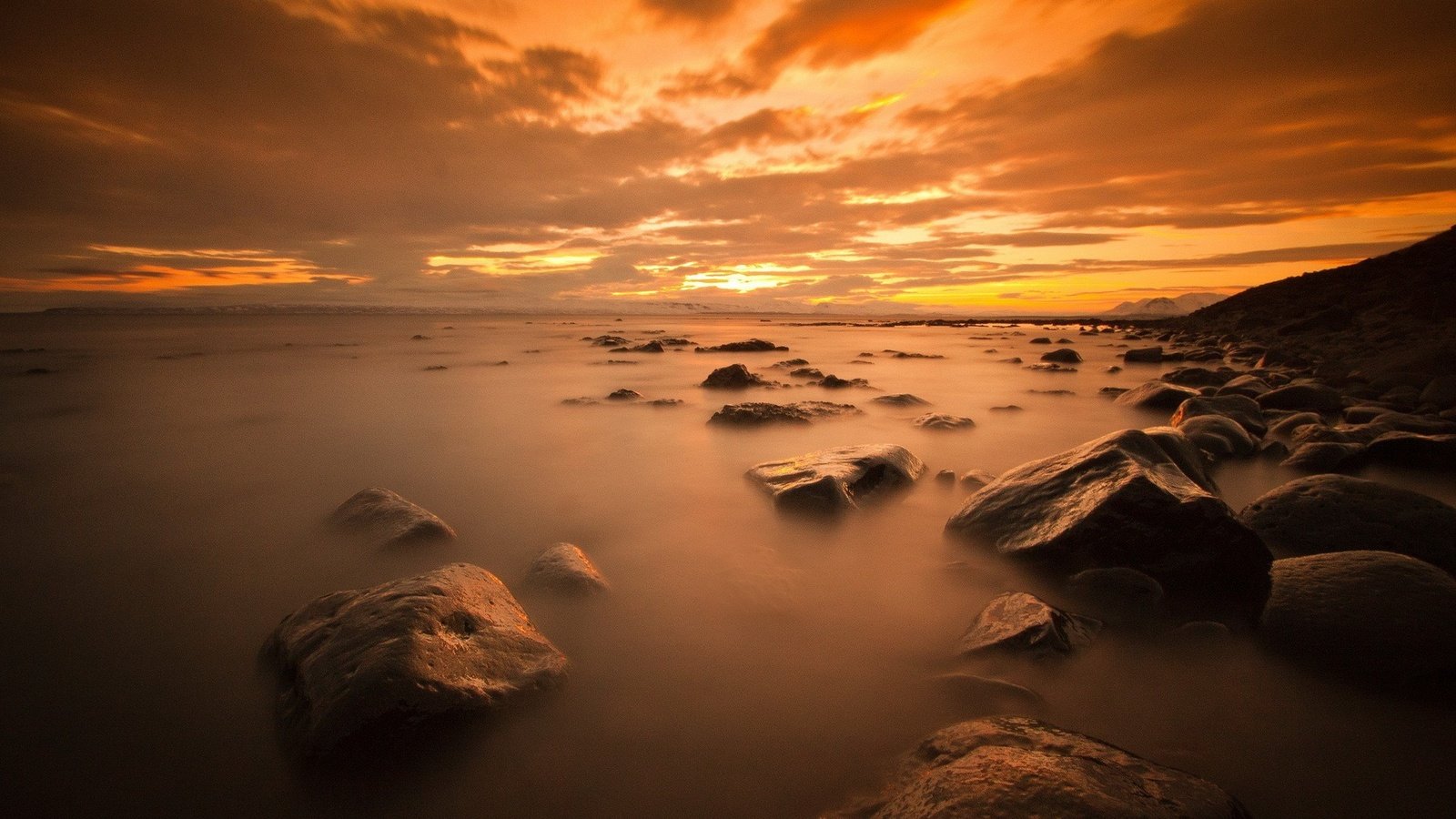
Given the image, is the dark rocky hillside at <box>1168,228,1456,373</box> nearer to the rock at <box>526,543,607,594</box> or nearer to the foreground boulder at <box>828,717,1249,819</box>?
the foreground boulder at <box>828,717,1249,819</box>

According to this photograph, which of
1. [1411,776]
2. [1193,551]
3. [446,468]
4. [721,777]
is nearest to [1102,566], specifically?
[1193,551]

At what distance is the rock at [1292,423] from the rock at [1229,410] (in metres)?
0.08

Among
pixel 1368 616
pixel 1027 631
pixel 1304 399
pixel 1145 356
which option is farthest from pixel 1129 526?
pixel 1145 356

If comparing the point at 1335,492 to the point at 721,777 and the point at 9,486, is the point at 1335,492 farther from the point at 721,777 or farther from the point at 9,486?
the point at 9,486

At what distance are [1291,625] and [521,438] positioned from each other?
6.35 meters

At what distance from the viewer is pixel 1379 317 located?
12391 mm

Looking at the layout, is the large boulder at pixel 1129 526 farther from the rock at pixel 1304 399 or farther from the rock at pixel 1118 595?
the rock at pixel 1304 399

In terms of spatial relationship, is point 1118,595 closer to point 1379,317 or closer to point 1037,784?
point 1037,784

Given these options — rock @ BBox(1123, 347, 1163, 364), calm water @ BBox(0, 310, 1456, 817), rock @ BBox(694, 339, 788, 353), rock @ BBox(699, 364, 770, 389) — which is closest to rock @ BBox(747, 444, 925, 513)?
calm water @ BBox(0, 310, 1456, 817)

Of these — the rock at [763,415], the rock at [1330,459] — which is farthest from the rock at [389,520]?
the rock at [1330,459]

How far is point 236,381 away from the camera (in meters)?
11.4

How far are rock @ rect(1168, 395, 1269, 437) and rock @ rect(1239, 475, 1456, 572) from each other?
2892 mm

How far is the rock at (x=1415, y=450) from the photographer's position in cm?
441

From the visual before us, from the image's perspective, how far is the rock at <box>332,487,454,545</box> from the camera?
3346 mm
